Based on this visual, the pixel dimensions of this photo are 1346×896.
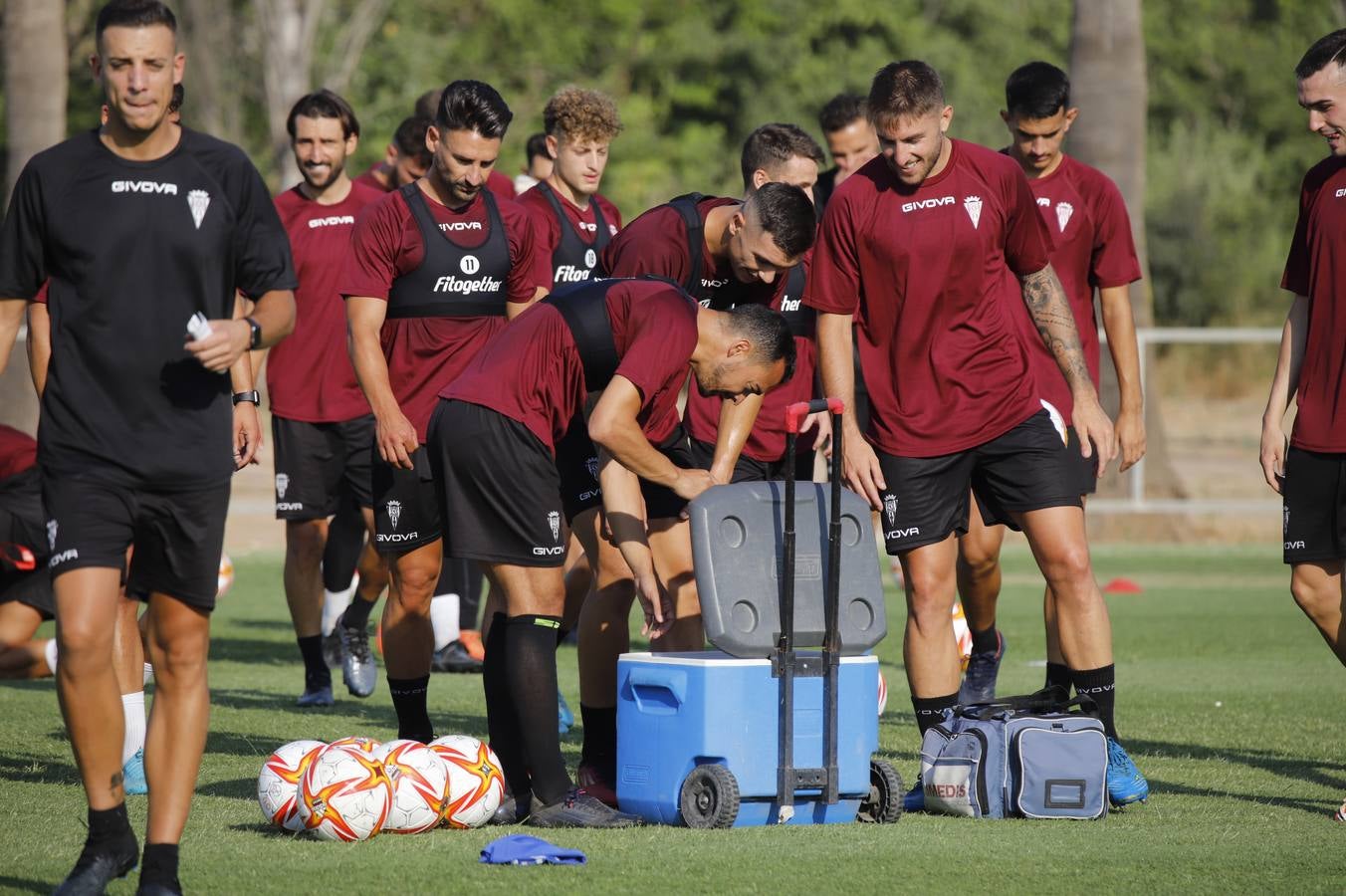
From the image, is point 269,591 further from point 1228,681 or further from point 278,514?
point 1228,681

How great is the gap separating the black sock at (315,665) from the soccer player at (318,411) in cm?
13

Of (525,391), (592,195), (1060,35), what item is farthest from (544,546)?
(1060,35)

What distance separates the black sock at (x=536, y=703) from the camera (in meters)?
6.42

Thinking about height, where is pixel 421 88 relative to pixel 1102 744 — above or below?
above

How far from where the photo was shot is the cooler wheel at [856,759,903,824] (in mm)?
6547

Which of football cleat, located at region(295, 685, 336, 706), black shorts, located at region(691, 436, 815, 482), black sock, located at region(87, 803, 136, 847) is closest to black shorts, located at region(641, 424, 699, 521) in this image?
black shorts, located at region(691, 436, 815, 482)

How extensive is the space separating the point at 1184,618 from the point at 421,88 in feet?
86.8

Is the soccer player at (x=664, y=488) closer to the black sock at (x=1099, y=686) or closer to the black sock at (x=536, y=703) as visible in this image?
the black sock at (x=536, y=703)

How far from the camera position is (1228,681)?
1065 cm

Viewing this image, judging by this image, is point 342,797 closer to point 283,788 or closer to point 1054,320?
point 283,788

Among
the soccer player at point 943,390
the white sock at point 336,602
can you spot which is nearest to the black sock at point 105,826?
the soccer player at point 943,390

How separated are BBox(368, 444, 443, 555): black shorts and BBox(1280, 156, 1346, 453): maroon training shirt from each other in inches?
137

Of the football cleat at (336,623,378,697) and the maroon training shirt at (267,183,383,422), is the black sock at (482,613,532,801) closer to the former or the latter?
the football cleat at (336,623,378,697)

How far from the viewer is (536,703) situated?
21.1 feet
